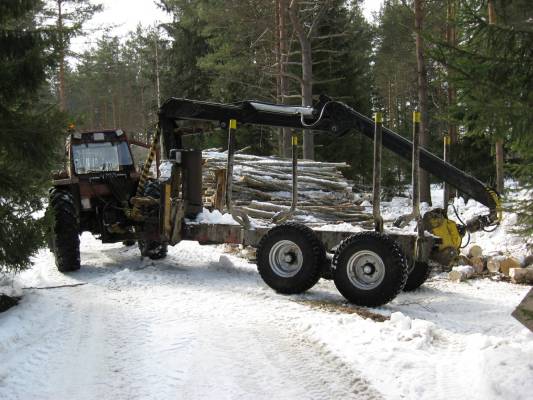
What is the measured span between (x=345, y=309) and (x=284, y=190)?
897 cm

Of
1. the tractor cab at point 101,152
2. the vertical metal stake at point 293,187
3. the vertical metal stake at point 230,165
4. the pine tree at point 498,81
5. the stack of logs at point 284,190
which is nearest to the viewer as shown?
the pine tree at point 498,81

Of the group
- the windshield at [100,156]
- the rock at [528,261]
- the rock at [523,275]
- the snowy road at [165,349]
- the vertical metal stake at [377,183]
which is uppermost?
the windshield at [100,156]

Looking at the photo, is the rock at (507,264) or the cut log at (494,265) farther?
the cut log at (494,265)

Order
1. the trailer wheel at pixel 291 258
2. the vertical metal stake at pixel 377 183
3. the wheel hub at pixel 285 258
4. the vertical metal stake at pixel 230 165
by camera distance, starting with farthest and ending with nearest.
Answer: the vertical metal stake at pixel 230 165 < the wheel hub at pixel 285 258 < the trailer wheel at pixel 291 258 < the vertical metal stake at pixel 377 183

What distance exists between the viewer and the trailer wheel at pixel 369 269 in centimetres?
668

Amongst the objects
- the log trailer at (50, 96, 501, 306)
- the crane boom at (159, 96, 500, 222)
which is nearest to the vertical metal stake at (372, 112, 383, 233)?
the log trailer at (50, 96, 501, 306)

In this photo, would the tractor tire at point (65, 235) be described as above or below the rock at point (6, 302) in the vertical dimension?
above

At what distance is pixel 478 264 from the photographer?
9523 millimetres

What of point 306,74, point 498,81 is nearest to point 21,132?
point 498,81

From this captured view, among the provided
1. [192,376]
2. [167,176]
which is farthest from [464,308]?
[167,176]

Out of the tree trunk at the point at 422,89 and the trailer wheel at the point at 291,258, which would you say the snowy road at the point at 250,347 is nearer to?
the trailer wheel at the point at 291,258

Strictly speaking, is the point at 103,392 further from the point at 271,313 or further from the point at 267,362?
the point at 271,313

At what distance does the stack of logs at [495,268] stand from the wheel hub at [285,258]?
3184 millimetres

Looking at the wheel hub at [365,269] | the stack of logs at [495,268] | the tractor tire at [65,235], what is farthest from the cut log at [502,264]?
the tractor tire at [65,235]
